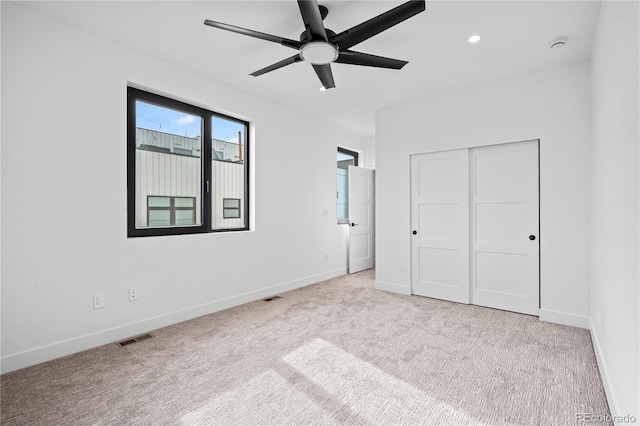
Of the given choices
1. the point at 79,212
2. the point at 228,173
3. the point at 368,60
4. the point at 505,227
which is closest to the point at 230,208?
the point at 228,173

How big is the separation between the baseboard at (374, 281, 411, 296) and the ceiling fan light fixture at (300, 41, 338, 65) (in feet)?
10.1

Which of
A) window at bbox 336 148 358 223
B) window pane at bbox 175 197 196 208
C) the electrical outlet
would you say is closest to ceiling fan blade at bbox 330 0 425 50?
window pane at bbox 175 197 196 208

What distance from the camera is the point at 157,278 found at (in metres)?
3.11

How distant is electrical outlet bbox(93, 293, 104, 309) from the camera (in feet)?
8.76

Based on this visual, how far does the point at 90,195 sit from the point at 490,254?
4147 millimetres

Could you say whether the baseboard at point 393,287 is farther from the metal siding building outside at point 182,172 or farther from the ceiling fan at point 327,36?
the ceiling fan at point 327,36

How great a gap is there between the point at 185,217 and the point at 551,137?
399cm

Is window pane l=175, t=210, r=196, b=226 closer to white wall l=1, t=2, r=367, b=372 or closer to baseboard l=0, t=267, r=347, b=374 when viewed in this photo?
white wall l=1, t=2, r=367, b=372

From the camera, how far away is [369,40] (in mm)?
2773

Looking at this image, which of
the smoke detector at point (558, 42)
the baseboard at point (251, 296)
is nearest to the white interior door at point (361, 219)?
the baseboard at point (251, 296)

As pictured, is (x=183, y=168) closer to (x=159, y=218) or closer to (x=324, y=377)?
(x=159, y=218)

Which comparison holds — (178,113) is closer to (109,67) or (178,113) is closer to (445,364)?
(109,67)

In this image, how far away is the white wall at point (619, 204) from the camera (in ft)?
4.37

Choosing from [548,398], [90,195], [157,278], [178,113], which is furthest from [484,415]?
[178,113]
